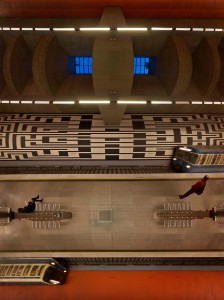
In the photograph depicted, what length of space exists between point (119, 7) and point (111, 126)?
360cm

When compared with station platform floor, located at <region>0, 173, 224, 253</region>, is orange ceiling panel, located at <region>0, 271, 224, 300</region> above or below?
below

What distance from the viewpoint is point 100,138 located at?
819cm

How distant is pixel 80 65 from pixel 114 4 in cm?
266

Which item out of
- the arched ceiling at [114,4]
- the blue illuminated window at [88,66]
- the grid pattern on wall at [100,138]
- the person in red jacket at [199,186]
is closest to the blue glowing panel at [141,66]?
the blue illuminated window at [88,66]

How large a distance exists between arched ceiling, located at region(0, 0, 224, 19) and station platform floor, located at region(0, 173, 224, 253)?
5.09 meters

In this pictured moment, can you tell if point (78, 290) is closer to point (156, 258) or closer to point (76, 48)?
point (156, 258)

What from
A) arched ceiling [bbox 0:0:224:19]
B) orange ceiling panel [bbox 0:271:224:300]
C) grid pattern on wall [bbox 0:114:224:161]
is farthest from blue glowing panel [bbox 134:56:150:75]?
orange ceiling panel [bbox 0:271:224:300]

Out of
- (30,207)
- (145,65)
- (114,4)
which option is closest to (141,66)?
(145,65)

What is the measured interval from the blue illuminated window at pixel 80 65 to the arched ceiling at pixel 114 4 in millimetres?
1640

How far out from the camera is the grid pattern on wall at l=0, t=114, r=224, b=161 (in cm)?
820

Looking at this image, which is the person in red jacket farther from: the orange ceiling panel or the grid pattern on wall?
the orange ceiling panel

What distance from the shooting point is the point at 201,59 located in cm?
835

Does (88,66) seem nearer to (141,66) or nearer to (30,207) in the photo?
(141,66)

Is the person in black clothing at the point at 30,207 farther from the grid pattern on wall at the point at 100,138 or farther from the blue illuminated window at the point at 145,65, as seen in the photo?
the blue illuminated window at the point at 145,65
